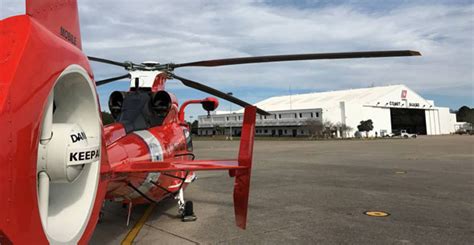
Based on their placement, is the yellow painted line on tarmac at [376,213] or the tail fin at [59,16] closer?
the tail fin at [59,16]

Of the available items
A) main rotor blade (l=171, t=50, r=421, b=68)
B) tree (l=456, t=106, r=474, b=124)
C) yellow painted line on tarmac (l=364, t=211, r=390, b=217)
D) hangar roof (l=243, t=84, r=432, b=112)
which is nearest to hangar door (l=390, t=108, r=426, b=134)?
hangar roof (l=243, t=84, r=432, b=112)

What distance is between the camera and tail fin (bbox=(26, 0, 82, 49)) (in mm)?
2719

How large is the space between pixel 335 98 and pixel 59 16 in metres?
90.7

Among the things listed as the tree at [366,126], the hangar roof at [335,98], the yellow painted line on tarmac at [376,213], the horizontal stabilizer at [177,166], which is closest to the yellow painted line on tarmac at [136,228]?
the horizontal stabilizer at [177,166]

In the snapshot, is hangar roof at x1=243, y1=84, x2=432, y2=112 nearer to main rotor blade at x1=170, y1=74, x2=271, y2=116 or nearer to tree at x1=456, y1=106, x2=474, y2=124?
tree at x1=456, y1=106, x2=474, y2=124

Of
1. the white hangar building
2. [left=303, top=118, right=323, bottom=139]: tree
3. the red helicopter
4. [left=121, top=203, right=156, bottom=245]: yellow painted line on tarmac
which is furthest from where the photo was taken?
the white hangar building

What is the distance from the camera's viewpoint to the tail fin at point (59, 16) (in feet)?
8.92

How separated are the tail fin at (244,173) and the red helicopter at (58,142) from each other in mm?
12

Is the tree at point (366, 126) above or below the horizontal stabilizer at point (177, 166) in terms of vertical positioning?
above

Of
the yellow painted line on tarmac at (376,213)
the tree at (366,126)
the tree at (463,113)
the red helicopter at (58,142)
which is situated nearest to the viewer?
the red helicopter at (58,142)

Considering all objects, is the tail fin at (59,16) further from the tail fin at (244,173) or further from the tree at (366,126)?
the tree at (366,126)

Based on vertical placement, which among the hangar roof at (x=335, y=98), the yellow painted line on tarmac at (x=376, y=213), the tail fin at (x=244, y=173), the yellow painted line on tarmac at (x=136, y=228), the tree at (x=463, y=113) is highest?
the hangar roof at (x=335, y=98)

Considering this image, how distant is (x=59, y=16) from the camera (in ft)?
10.1

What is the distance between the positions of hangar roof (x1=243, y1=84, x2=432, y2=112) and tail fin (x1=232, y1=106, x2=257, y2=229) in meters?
77.9
